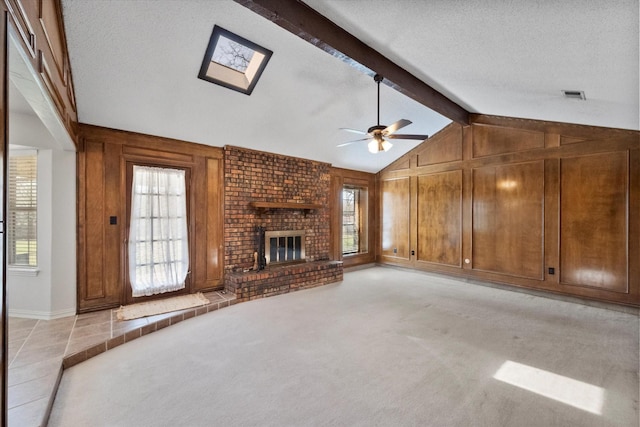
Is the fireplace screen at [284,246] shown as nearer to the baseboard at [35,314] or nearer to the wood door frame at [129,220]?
the wood door frame at [129,220]

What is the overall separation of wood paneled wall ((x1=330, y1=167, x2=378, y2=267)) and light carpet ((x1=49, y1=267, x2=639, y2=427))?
9.08 ft

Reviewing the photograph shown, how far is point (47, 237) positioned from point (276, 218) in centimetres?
325

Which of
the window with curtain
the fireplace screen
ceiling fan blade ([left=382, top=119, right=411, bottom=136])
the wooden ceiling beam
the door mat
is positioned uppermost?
the wooden ceiling beam

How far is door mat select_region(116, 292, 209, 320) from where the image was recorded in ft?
12.0

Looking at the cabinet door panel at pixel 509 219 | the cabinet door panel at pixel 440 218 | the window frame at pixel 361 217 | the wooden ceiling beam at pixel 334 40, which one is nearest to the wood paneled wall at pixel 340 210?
the window frame at pixel 361 217

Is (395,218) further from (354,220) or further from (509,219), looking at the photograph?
(509,219)

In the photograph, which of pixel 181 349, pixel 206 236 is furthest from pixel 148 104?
pixel 181 349

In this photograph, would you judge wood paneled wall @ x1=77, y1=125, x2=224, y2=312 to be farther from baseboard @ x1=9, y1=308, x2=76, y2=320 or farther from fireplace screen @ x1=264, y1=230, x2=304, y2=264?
fireplace screen @ x1=264, y1=230, x2=304, y2=264

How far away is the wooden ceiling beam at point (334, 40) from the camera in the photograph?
2504mm

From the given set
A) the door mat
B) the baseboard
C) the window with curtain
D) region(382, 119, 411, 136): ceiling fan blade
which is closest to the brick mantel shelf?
the door mat

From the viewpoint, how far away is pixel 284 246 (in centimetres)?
566

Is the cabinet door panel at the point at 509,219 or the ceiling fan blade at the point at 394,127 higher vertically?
the ceiling fan blade at the point at 394,127

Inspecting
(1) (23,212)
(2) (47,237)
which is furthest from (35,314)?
(1) (23,212)

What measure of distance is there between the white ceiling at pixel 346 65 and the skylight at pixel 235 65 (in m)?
0.10
